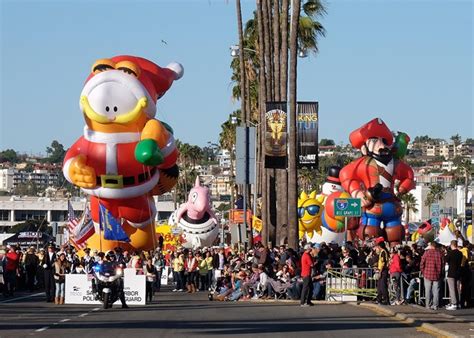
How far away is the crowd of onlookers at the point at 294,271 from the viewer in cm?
3216

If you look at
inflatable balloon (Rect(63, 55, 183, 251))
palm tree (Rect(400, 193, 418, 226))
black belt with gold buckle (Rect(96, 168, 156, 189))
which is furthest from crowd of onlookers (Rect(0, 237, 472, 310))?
palm tree (Rect(400, 193, 418, 226))

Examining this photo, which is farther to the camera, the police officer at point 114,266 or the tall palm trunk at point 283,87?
the tall palm trunk at point 283,87

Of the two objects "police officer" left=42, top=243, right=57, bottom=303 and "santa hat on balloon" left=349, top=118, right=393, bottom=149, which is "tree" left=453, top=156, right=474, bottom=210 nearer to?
"santa hat on balloon" left=349, top=118, right=393, bottom=149

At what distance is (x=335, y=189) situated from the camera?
74.7 meters

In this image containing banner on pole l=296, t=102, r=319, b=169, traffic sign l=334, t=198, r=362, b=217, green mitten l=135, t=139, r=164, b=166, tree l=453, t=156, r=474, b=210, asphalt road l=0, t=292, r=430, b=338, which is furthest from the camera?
tree l=453, t=156, r=474, b=210

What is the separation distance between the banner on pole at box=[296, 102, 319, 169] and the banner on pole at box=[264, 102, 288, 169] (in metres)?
0.55

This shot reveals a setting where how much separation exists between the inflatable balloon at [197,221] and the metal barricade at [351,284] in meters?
38.1

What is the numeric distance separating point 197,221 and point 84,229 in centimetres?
2214

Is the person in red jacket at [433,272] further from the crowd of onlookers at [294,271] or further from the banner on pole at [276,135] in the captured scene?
the banner on pole at [276,135]

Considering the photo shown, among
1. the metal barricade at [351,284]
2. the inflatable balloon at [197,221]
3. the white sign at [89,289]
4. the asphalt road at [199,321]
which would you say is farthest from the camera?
the inflatable balloon at [197,221]

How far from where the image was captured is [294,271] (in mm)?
38562

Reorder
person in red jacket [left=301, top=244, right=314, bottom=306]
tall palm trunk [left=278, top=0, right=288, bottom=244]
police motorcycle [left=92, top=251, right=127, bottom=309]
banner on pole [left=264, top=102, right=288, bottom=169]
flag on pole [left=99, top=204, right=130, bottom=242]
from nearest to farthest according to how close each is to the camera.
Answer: police motorcycle [left=92, top=251, right=127, bottom=309] → person in red jacket [left=301, top=244, right=314, bottom=306] → banner on pole [left=264, top=102, right=288, bottom=169] → tall palm trunk [left=278, top=0, right=288, bottom=244] → flag on pole [left=99, top=204, right=130, bottom=242]

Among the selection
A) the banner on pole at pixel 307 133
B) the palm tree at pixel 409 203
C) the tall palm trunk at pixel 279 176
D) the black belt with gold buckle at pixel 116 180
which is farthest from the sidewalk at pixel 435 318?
the palm tree at pixel 409 203

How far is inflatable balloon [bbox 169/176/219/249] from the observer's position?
246 ft
